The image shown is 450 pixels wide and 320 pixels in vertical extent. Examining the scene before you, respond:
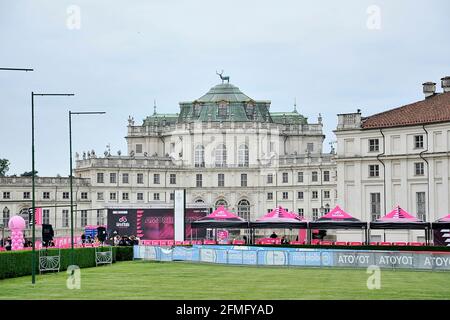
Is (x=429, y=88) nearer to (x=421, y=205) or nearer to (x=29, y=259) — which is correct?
(x=421, y=205)

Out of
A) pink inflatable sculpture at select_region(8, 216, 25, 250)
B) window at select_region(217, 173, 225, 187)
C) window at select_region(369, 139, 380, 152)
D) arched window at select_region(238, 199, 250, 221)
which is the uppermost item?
window at select_region(369, 139, 380, 152)

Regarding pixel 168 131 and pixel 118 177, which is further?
pixel 168 131

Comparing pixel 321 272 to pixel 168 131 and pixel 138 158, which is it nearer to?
pixel 138 158

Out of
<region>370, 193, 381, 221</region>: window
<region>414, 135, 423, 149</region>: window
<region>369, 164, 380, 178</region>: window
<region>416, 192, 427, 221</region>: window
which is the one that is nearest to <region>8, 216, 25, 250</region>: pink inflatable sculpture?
<region>370, 193, 381, 221</region>: window

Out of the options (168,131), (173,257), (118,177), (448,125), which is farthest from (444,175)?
(168,131)

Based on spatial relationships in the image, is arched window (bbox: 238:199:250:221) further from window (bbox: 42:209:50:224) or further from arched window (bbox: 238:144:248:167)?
window (bbox: 42:209:50:224)

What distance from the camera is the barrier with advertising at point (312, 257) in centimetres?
6284

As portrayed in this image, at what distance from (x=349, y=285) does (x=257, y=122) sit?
116986 mm

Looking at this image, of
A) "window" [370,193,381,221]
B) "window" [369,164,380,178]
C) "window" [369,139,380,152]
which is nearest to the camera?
"window" [370,193,381,221]

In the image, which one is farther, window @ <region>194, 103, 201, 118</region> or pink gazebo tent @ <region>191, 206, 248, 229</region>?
window @ <region>194, 103, 201, 118</region>

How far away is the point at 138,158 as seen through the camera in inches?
6294

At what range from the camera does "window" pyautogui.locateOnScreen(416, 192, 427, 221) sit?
9600cm

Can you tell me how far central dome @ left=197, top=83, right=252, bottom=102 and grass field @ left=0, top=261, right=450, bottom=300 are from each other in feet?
352

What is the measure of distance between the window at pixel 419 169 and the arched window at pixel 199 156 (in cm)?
6967
